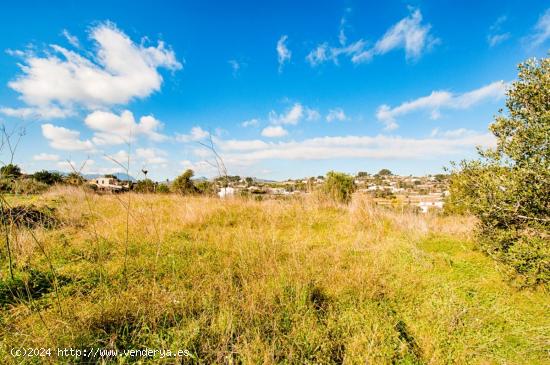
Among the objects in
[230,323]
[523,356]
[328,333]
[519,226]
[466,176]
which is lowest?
[523,356]

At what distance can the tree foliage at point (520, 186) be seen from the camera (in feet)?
11.2

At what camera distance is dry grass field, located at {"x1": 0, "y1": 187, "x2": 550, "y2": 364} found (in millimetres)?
2289

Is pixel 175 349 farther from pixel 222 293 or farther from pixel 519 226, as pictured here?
pixel 519 226

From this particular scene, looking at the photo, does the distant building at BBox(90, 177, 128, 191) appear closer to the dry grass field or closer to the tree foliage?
the dry grass field

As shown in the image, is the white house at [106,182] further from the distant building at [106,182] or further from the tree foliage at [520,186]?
the tree foliage at [520,186]

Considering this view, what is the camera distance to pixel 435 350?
2.40 m

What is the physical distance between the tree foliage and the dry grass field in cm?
47

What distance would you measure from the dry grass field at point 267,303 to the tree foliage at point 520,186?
47 cm

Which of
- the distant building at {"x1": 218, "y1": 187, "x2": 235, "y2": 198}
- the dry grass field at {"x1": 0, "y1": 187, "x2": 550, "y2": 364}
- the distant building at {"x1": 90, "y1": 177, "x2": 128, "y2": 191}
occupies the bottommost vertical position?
the dry grass field at {"x1": 0, "y1": 187, "x2": 550, "y2": 364}

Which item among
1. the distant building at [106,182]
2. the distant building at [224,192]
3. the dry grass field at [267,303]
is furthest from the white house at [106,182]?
the distant building at [224,192]

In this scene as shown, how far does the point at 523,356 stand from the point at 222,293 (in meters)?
3.07

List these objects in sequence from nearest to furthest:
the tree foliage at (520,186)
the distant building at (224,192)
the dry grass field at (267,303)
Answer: the dry grass field at (267,303) < the tree foliage at (520,186) < the distant building at (224,192)

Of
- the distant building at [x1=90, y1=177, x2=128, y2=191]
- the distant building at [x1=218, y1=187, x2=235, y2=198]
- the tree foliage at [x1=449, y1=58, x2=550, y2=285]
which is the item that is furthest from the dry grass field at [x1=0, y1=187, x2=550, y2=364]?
the distant building at [x1=218, y1=187, x2=235, y2=198]

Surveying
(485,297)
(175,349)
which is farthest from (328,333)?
(485,297)
